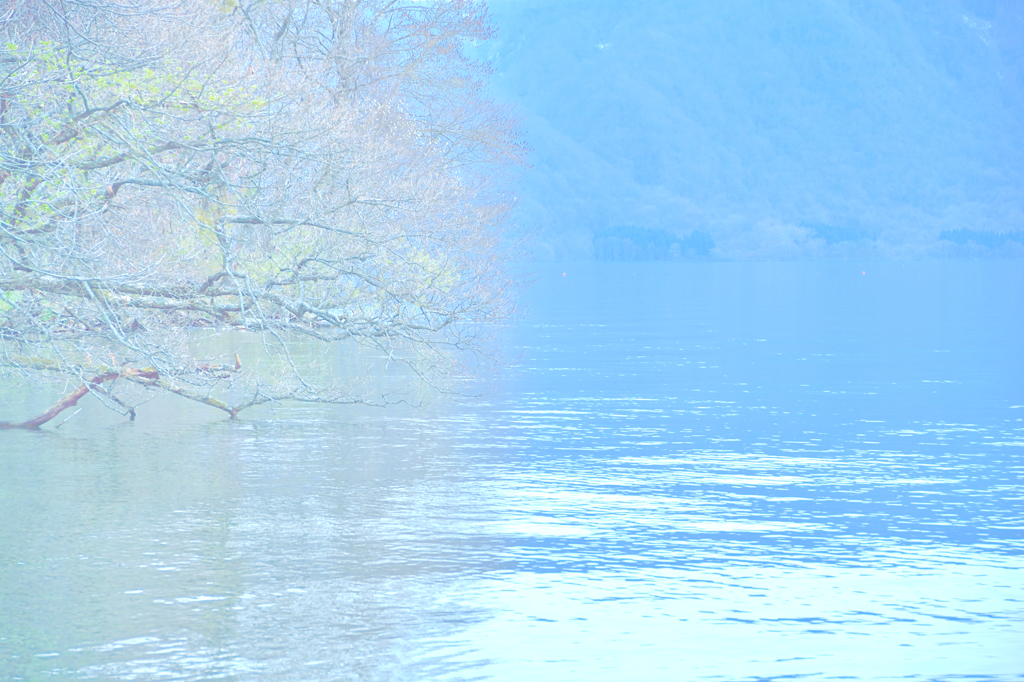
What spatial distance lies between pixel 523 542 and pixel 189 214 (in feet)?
20.7

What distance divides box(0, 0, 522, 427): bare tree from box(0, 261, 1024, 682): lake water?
5.63 ft

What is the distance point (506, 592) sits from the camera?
14070 millimetres

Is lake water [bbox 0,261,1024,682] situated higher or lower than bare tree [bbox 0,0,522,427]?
lower

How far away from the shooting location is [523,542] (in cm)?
1627

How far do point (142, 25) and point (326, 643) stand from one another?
1464 centimetres

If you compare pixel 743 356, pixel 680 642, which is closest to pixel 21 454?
pixel 680 642

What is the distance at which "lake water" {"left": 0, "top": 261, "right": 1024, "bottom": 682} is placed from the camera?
1225cm

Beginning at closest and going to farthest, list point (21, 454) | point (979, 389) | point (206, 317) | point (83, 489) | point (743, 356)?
1. point (83, 489)
2. point (21, 454)
3. point (206, 317)
4. point (979, 389)
5. point (743, 356)

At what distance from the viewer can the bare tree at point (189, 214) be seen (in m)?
19.8

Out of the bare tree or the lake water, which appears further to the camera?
the bare tree

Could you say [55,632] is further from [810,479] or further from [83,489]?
[810,479]

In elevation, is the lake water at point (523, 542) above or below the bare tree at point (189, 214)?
below

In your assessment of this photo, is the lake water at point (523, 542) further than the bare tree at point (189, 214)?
No

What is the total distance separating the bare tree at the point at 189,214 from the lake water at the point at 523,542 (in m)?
1.72
